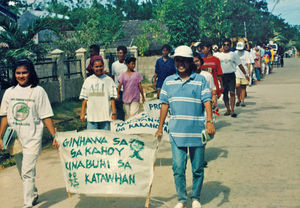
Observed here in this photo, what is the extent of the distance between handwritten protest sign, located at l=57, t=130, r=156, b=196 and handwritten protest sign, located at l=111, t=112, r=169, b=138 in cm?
175

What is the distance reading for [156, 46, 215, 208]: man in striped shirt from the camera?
16.7ft

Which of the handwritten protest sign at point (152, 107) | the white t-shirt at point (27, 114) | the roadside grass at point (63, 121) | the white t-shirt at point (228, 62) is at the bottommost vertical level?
the roadside grass at point (63, 121)

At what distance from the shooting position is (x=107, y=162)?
5.26 m

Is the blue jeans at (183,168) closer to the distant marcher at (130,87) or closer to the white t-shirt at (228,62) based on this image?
the distant marcher at (130,87)

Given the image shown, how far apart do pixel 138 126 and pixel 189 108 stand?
2.38 m

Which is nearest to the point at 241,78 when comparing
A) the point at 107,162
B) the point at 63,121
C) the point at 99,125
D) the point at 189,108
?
the point at 63,121

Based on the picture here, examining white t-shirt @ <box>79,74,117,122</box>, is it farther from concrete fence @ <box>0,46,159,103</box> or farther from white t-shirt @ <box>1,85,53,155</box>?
concrete fence @ <box>0,46,159,103</box>

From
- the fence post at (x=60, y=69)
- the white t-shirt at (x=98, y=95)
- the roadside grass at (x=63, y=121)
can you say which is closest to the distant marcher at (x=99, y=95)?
the white t-shirt at (x=98, y=95)

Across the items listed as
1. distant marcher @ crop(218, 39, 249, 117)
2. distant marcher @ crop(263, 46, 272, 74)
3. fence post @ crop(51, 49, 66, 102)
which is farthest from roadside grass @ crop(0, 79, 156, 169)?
distant marcher @ crop(263, 46, 272, 74)

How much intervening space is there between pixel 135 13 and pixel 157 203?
101 meters

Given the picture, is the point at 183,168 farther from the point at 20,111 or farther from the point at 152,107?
the point at 152,107

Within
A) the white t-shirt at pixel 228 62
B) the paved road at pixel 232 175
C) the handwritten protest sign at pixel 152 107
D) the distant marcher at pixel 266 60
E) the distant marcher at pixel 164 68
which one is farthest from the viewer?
Answer: the distant marcher at pixel 266 60

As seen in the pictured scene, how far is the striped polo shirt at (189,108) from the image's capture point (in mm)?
5086

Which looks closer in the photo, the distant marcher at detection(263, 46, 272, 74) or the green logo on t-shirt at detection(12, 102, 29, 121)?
the green logo on t-shirt at detection(12, 102, 29, 121)
